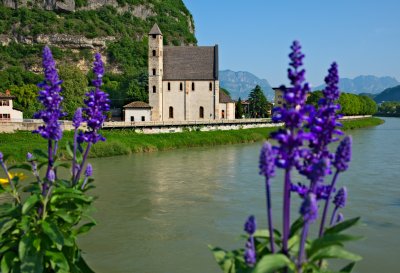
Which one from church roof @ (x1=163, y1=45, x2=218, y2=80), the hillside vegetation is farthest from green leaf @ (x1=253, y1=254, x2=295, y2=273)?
the hillside vegetation

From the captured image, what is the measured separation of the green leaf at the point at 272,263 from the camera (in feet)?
12.6

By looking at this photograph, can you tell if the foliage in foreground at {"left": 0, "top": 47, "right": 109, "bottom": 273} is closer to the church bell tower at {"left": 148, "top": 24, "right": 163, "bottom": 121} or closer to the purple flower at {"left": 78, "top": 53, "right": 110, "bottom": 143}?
the purple flower at {"left": 78, "top": 53, "right": 110, "bottom": 143}

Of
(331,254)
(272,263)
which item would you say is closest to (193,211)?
(331,254)

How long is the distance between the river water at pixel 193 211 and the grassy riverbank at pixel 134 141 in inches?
232

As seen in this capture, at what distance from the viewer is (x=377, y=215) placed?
16406 mm

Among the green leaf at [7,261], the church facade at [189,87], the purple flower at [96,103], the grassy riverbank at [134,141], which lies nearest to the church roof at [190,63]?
the church facade at [189,87]

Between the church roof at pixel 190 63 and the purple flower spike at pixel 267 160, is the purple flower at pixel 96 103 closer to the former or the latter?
the purple flower spike at pixel 267 160

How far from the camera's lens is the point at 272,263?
3924 millimetres

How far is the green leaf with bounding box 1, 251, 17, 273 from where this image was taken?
230 inches

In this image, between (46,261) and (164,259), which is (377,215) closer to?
(164,259)

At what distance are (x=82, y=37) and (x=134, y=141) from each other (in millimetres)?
93823

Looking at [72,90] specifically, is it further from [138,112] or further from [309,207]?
[309,207]

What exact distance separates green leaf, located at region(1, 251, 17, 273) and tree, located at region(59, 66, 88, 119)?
47.6 m

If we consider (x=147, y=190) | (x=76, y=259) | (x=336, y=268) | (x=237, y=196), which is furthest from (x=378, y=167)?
(x=76, y=259)
